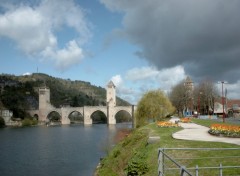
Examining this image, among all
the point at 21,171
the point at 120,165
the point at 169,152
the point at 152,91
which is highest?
the point at 152,91

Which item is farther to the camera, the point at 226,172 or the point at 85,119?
the point at 85,119

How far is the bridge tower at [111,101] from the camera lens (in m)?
134

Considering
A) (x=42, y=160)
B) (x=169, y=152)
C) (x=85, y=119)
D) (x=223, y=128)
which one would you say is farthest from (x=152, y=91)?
(x=85, y=119)

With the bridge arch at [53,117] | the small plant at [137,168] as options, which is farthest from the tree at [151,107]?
the bridge arch at [53,117]

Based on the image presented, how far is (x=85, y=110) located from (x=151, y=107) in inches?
3498

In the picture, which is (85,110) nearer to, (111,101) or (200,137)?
(111,101)

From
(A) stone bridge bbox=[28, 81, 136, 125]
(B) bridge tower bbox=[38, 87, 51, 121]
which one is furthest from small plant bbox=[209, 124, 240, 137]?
(B) bridge tower bbox=[38, 87, 51, 121]

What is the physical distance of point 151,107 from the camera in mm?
54938

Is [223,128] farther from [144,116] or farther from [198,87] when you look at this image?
[198,87]

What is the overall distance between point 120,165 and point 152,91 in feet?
117

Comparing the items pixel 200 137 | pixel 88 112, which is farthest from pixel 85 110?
pixel 200 137

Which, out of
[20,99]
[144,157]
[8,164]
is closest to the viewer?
[144,157]

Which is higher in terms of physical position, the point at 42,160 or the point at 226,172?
the point at 226,172

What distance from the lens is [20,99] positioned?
174 meters
